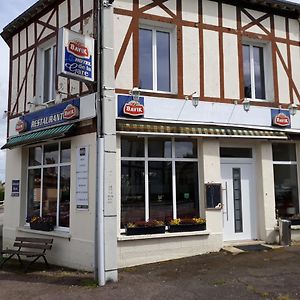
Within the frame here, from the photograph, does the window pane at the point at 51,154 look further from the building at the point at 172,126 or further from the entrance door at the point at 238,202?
the entrance door at the point at 238,202

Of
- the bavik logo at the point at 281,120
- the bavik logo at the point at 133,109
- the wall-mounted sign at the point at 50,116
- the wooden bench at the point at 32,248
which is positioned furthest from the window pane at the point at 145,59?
the wooden bench at the point at 32,248

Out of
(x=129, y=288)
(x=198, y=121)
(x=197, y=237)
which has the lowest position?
(x=129, y=288)

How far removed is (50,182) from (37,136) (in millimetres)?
1287

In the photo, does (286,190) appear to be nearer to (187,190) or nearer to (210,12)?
(187,190)

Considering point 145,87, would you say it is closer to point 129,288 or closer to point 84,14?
point 84,14

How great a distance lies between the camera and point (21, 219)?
10.9 m

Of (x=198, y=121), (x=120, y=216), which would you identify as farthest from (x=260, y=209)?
(x=120, y=216)

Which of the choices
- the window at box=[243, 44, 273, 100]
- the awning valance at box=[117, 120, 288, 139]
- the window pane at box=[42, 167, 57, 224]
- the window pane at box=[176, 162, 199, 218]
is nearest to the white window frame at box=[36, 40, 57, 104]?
the window pane at box=[42, 167, 57, 224]

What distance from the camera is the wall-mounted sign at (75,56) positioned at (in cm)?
748

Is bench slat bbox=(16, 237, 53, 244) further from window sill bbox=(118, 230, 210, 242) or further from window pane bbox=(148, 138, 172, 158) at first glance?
window pane bbox=(148, 138, 172, 158)

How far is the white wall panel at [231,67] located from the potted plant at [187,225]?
3.16m

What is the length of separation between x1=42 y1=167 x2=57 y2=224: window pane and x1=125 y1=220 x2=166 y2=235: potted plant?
2.27 meters

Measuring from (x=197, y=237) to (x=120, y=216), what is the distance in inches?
73.3

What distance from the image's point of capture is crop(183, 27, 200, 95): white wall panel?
9617mm
